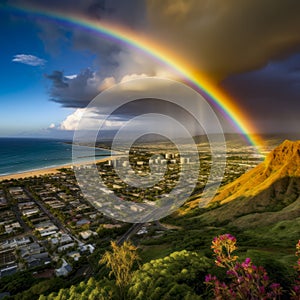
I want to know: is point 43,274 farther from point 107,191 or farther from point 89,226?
point 107,191

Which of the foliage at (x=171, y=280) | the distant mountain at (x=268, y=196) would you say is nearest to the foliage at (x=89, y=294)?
the foliage at (x=171, y=280)

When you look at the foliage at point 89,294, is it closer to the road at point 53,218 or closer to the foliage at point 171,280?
the foliage at point 171,280

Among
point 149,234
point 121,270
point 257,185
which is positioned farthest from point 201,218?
point 121,270

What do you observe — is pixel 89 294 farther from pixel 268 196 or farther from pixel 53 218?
pixel 53 218

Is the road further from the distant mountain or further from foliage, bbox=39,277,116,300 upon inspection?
the distant mountain

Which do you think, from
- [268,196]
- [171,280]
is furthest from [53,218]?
[268,196]

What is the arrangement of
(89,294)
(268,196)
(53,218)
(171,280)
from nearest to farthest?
1. (171,280)
2. (89,294)
3. (268,196)
4. (53,218)
